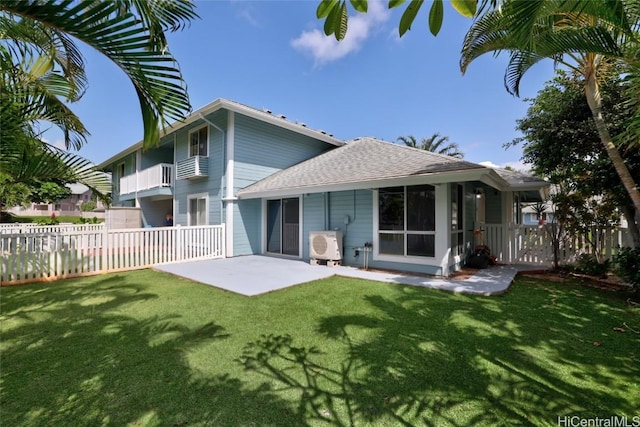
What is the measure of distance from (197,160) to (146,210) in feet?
25.8

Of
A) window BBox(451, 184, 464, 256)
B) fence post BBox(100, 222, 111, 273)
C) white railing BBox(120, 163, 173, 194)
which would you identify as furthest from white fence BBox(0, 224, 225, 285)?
window BBox(451, 184, 464, 256)

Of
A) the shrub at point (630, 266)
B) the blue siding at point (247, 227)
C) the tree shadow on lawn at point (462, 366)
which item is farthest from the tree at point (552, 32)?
the blue siding at point (247, 227)

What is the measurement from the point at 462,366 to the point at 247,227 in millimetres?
9377

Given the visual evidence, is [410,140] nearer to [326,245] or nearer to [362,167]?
[362,167]

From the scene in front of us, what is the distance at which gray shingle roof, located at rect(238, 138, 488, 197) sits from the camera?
719cm

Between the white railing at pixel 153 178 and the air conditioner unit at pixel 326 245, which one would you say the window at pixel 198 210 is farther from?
the air conditioner unit at pixel 326 245

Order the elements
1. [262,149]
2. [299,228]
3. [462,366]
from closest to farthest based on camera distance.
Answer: [462,366]
[299,228]
[262,149]

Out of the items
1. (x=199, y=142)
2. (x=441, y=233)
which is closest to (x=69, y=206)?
(x=199, y=142)

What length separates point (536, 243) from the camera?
27.9 feet

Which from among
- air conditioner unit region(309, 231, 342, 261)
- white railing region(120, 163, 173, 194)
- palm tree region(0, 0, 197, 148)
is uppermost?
white railing region(120, 163, 173, 194)

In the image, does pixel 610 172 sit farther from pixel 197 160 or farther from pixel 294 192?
pixel 197 160

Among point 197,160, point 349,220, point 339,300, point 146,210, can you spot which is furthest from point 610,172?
point 146,210

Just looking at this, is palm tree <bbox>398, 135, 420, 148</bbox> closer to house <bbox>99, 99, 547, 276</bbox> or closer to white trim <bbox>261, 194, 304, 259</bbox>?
house <bbox>99, 99, 547, 276</bbox>

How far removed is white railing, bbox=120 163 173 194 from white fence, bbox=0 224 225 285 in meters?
5.25
